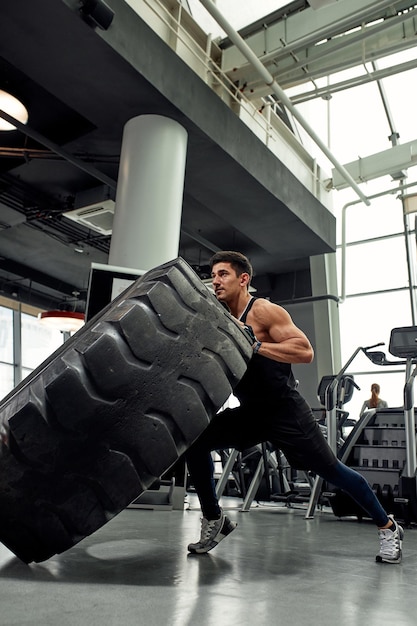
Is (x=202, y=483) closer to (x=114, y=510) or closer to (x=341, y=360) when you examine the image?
(x=114, y=510)

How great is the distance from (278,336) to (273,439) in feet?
1.37

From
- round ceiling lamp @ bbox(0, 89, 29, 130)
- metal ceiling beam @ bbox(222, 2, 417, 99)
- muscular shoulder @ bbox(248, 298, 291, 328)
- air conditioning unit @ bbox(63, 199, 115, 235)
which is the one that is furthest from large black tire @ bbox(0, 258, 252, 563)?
air conditioning unit @ bbox(63, 199, 115, 235)

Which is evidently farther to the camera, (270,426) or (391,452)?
(391,452)

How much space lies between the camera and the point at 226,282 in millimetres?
2254

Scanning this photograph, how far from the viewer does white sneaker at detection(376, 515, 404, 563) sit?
203cm

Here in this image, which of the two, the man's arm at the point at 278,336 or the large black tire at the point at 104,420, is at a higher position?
the man's arm at the point at 278,336

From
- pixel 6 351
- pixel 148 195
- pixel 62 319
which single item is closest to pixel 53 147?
pixel 148 195

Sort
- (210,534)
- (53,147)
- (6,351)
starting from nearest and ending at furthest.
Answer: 1. (210,534)
2. (53,147)
3. (6,351)

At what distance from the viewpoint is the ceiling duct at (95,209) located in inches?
283

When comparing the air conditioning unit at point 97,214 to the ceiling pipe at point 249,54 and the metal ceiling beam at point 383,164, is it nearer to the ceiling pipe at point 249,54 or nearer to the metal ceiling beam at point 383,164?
the ceiling pipe at point 249,54

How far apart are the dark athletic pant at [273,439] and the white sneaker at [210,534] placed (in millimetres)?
28

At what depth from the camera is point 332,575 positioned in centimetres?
166

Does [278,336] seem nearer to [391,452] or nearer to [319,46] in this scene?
[391,452]

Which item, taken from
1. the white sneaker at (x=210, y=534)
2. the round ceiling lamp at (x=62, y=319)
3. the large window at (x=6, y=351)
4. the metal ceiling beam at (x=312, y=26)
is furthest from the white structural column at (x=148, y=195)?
the large window at (x=6, y=351)
